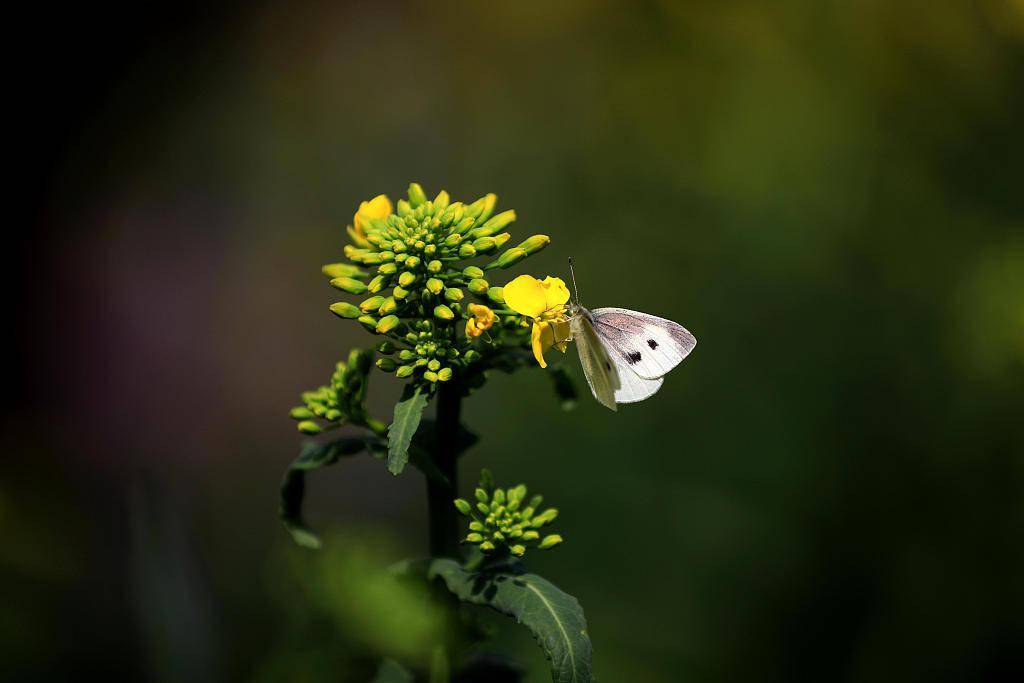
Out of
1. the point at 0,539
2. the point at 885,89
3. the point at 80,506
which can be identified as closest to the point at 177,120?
the point at 80,506

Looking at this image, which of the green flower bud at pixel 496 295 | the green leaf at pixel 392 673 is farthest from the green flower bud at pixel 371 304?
the green leaf at pixel 392 673

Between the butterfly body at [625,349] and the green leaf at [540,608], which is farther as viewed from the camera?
the butterfly body at [625,349]

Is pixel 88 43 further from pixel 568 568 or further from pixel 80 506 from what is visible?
pixel 568 568

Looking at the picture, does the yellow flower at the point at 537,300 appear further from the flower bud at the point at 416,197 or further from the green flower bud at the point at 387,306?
the flower bud at the point at 416,197

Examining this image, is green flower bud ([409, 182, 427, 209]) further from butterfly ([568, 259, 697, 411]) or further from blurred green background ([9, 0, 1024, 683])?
blurred green background ([9, 0, 1024, 683])

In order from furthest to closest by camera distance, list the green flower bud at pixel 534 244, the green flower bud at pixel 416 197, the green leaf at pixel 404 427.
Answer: the green flower bud at pixel 416 197, the green flower bud at pixel 534 244, the green leaf at pixel 404 427

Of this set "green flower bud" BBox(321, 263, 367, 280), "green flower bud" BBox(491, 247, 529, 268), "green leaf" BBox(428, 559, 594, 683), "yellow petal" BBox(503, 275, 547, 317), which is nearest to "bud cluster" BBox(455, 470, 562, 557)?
"green leaf" BBox(428, 559, 594, 683)
